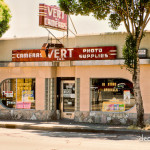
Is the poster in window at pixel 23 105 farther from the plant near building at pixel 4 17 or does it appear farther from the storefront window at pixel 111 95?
the plant near building at pixel 4 17

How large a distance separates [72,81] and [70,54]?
1.85 m

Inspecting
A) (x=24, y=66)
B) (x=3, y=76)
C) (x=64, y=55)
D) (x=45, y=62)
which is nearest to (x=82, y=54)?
(x=64, y=55)

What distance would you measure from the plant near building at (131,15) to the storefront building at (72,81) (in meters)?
1.79

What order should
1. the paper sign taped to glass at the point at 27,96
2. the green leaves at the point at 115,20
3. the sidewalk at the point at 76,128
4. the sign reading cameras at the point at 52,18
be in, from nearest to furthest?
the sidewalk at the point at 76,128
the green leaves at the point at 115,20
the sign reading cameras at the point at 52,18
the paper sign taped to glass at the point at 27,96

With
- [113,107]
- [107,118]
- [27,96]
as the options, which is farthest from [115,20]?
[27,96]

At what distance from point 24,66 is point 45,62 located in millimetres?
1314

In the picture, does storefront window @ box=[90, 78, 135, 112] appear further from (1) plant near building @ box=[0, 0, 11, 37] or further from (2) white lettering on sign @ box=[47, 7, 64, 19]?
(1) plant near building @ box=[0, 0, 11, 37]

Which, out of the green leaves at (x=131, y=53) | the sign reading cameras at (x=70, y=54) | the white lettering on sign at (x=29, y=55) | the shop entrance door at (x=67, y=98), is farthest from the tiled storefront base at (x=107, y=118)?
the white lettering on sign at (x=29, y=55)

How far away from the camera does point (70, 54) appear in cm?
1778

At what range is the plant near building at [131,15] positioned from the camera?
1449cm

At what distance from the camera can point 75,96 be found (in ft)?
58.6

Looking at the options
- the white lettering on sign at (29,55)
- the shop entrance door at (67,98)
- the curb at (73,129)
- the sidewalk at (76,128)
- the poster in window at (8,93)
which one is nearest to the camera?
the curb at (73,129)

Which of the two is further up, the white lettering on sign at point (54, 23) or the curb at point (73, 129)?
the white lettering on sign at point (54, 23)

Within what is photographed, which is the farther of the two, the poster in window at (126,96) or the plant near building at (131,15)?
the poster in window at (126,96)
